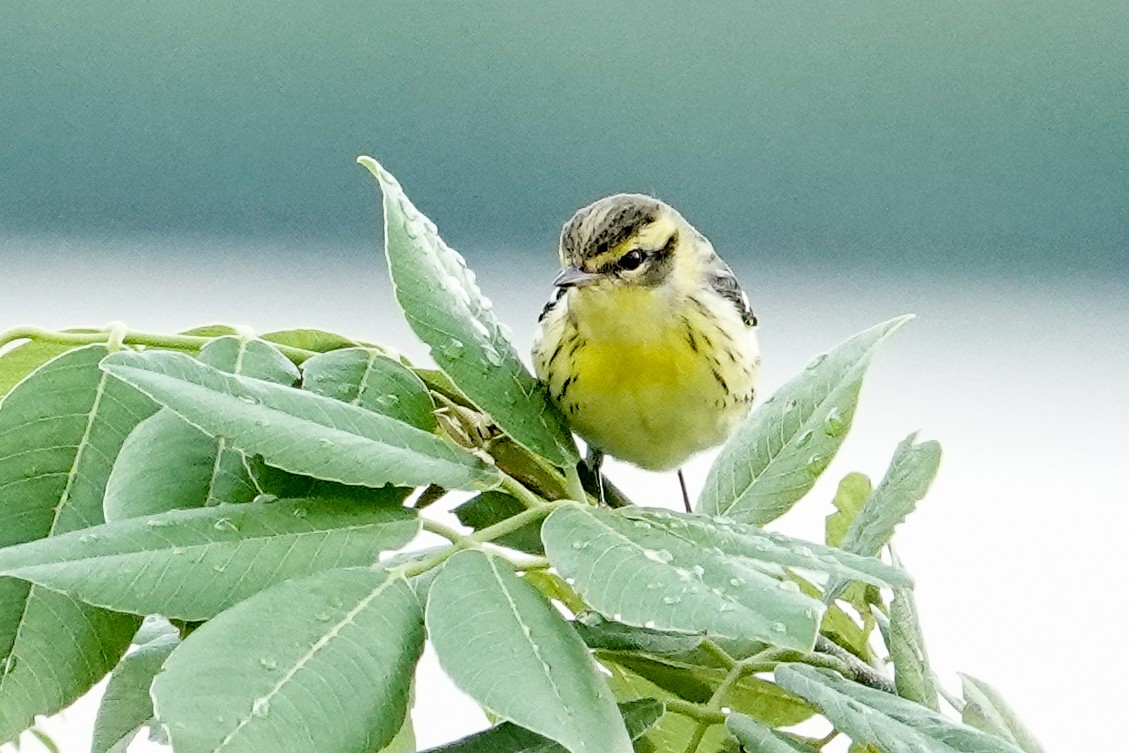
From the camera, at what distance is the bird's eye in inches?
28.5

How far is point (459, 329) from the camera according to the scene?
14.7 inches

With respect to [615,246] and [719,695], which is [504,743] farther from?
[615,246]

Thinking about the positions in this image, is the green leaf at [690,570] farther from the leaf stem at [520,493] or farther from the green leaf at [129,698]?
the green leaf at [129,698]

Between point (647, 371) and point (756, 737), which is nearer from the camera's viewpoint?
point (756, 737)

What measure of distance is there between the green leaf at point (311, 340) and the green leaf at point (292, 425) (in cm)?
7

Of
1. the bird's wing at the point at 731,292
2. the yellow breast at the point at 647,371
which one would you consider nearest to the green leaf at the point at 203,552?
the yellow breast at the point at 647,371

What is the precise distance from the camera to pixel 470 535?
1.11 ft

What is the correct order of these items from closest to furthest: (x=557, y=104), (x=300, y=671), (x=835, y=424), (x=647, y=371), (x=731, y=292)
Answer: (x=300, y=671) < (x=835, y=424) < (x=647, y=371) < (x=731, y=292) < (x=557, y=104)

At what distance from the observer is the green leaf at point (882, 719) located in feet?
1.00

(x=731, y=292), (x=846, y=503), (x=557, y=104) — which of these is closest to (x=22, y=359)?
(x=846, y=503)

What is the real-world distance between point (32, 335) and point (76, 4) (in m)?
1.76

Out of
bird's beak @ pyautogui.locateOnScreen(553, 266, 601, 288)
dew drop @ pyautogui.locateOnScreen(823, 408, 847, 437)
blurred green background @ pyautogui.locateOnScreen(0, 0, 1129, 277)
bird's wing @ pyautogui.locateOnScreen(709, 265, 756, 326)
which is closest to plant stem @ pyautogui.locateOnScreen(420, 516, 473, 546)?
dew drop @ pyautogui.locateOnScreen(823, 408, 847, 437)

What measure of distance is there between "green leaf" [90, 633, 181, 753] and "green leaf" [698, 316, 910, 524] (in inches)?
6.1

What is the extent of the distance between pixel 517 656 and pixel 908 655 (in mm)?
122
